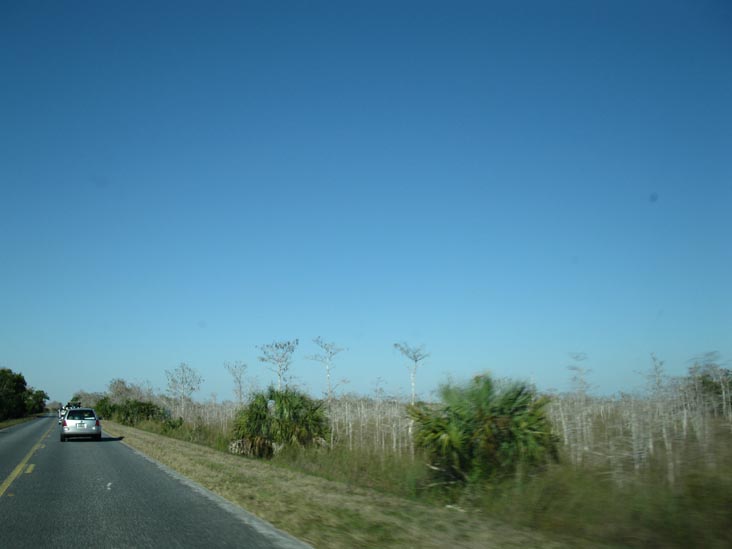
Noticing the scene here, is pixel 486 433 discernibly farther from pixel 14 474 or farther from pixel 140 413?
pixel 140 413

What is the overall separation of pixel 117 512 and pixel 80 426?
21.6 m

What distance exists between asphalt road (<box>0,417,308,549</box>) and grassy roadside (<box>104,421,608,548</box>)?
0.44 metres

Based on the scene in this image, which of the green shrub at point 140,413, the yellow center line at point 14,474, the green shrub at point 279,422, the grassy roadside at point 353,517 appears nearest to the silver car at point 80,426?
the yellow center line at point 14,474

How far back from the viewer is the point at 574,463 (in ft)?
37.6

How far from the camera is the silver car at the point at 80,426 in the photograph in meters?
28.5

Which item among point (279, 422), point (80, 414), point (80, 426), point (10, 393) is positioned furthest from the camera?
point (10, 393)

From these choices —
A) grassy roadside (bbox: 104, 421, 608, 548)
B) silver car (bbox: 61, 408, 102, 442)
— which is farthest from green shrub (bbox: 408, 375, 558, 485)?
silver car (bbox: 61, 408, 102, 442)

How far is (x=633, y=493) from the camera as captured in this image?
9094 mm

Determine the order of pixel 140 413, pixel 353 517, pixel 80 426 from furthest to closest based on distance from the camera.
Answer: pixel 140 413
pixel 80 426
pixel 353 517

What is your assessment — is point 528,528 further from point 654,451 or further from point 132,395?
point 132,395

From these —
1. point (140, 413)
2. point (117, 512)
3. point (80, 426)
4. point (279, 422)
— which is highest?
point (279, 422)

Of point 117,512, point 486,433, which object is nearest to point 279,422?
point 486,433

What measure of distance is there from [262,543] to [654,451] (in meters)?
7.48

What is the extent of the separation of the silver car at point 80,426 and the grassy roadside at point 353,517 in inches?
677
